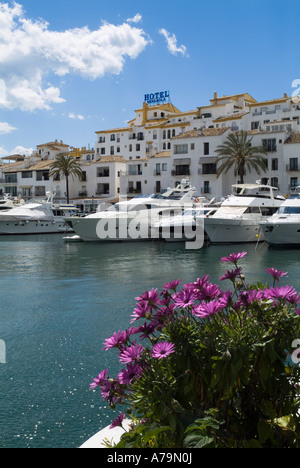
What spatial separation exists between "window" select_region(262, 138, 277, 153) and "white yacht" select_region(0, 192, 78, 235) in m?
25.9

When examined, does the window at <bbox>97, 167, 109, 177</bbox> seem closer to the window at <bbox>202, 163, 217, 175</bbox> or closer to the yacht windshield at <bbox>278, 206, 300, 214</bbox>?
the window at <bbox>202, 163, 217, 175</bbox>

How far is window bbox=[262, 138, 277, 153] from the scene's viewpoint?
59.5 meters

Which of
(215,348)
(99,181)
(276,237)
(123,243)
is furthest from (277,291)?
(99,181)

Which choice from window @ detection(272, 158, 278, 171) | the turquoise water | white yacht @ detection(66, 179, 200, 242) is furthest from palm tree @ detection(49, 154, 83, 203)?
the turquoise water

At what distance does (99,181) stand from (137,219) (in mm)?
39253

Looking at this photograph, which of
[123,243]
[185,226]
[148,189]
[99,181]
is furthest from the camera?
[99,181]

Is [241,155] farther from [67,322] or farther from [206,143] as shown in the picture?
[67,322]

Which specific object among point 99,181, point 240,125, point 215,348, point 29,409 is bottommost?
→ point 29,409

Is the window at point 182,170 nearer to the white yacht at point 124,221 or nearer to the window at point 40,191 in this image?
the white yacht at point 124,221

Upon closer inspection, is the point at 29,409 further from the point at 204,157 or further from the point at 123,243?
the point at 204,157

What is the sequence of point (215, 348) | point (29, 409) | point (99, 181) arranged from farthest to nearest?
point (99, 181)
point (29, 409)
point (215, 348)

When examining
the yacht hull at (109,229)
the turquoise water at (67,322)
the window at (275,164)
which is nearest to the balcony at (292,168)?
the window at (275,164)

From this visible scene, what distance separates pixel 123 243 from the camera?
4016 centimetres
